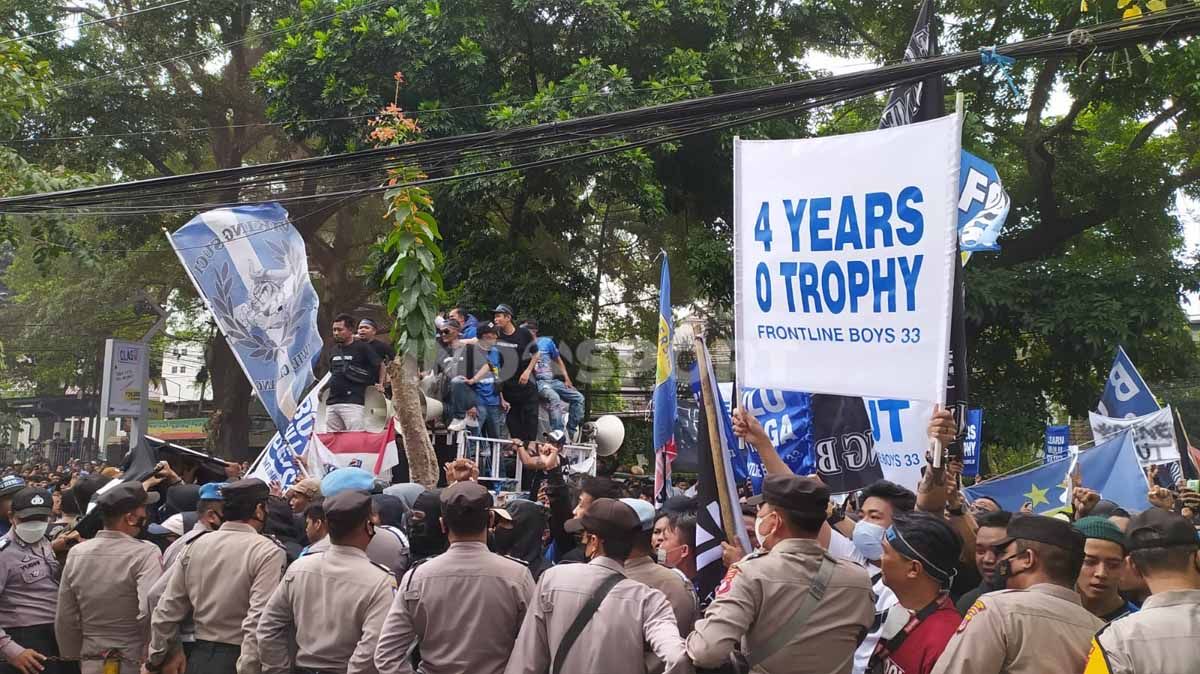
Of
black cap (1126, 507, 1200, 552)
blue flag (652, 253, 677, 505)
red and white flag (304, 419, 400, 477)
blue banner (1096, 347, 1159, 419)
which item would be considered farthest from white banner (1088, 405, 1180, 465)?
black cap (1126, 507, 1200, 552)

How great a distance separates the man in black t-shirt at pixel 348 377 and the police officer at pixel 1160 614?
874cm

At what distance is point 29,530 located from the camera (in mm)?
6617

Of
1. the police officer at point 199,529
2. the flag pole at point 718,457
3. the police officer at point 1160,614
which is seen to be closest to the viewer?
the police officer at point 1160,614

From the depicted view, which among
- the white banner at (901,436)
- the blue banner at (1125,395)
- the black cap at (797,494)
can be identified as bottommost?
the black cap at (797,494)

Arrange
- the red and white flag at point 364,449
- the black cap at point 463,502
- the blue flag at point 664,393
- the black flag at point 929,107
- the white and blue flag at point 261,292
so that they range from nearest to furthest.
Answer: the black cap at point 463,502
the black flag at point 929,107
the blue flag at point 664,393
the white and blue flag at point 261,292
the red and white flag at point 364,449

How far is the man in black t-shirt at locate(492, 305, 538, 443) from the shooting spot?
1248 cm

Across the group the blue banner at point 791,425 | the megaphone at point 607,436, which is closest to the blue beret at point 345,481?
the blue banner at point 791,425

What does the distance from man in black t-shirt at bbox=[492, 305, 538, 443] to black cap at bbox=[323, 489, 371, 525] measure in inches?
292

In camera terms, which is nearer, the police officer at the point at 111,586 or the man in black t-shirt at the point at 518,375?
the police officer at the point at 111,586

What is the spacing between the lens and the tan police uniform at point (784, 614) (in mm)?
3742

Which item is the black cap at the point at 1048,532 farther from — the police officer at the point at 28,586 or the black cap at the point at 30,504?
the black cap at the point at 30,504

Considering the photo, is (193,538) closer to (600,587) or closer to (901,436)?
(600,587)

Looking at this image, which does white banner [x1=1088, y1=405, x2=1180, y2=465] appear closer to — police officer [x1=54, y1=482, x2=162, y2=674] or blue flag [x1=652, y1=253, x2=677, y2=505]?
Answer: blue flag [x1=652, y1=253, x2=677, y2=505]

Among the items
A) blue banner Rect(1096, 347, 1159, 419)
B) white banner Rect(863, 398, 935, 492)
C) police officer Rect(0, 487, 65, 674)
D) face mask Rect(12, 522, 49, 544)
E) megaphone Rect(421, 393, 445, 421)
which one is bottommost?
police officer Rect(0, 487, 65, 674)
